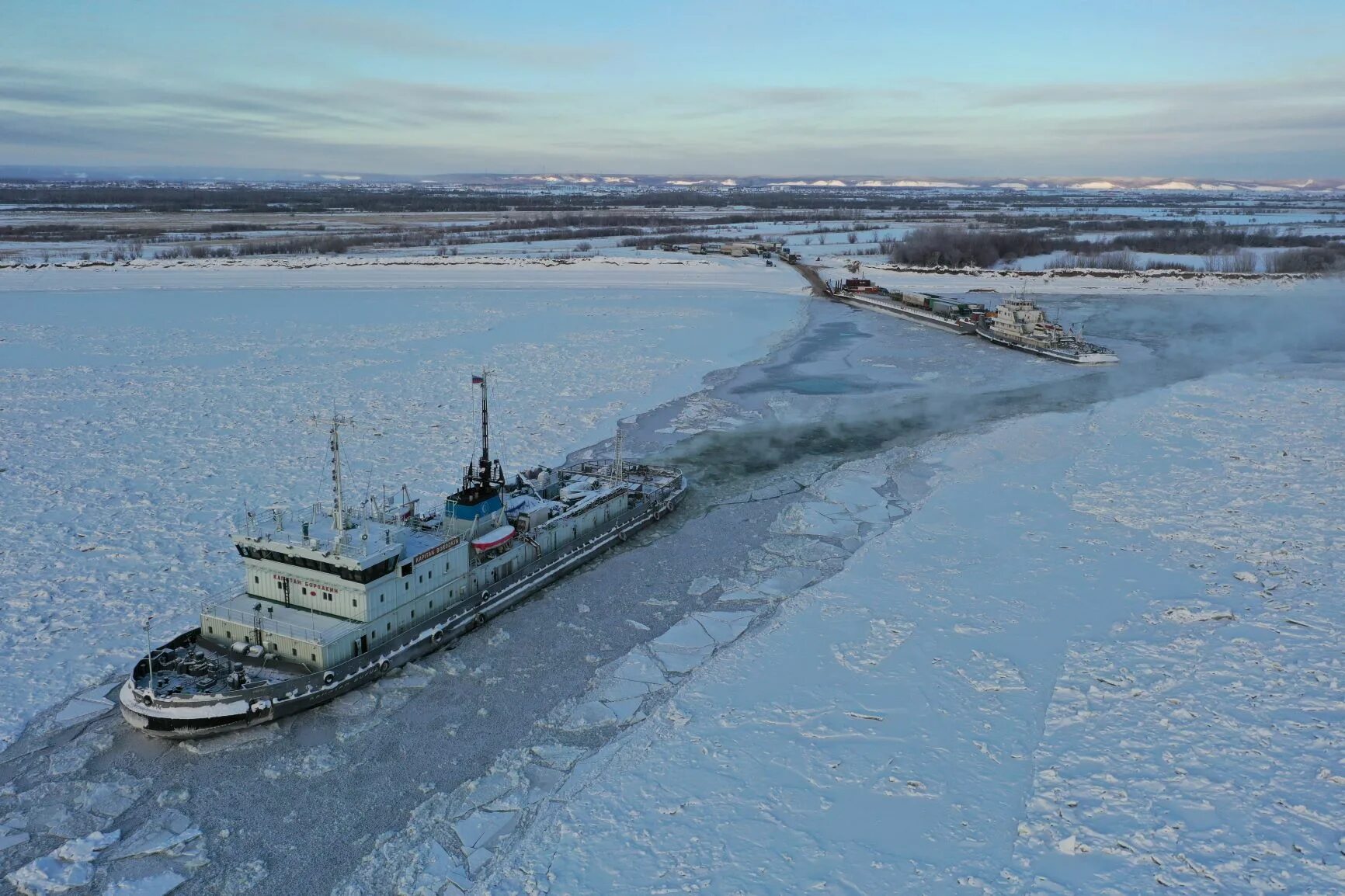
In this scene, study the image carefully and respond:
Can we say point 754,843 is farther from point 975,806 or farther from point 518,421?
point 518,421

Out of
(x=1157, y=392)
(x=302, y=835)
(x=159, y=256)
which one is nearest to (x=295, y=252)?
(x=159, y=256)

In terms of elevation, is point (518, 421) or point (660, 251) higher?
point (660, 251)

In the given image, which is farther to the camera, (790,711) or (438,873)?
(790,711)

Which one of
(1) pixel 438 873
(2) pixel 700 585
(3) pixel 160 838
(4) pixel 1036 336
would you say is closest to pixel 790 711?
(2) pixel 700 585

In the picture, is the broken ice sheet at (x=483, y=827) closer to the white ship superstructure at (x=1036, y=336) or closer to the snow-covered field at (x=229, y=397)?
the snow-covered field at (x=229, y=397)

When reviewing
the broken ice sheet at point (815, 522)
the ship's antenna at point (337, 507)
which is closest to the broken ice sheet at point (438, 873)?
the ship's antenna at point (337, 507)

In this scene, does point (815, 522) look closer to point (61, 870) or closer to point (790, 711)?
point (790, 711)
